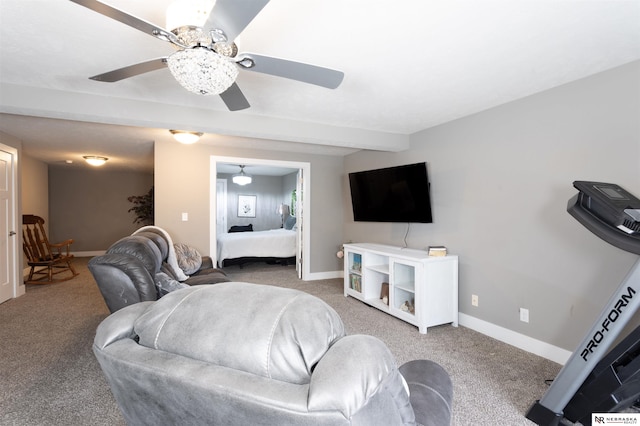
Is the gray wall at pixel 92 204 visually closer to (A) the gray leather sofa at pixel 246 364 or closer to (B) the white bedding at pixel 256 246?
(B) the white bedding at pixel 256 246

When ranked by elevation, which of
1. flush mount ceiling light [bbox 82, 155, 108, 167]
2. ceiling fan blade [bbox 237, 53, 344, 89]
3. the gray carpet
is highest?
flush mount ceiling light [bbox 82, 155, 108, 167]

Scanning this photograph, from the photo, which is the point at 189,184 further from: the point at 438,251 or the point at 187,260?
the point at 438,251

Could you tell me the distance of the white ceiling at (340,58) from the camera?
160 centimetres

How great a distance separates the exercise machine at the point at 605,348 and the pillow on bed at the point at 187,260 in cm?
338

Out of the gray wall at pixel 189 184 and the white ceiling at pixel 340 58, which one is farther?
the gray wall at pixel 189 184

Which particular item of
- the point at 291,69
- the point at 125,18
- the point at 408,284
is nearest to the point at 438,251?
the point at 408,284

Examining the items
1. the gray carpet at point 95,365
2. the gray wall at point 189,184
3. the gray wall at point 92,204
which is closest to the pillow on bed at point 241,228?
the gray wall at point 92,204

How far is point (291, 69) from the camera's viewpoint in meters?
1.65

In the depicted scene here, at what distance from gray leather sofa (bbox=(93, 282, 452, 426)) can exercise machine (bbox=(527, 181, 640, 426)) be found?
1.51m

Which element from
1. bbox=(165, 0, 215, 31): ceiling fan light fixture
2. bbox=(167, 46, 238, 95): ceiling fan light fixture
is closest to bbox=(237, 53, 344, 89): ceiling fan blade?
bbox=(167, 46, 238, 95): ceiling fan light fixture

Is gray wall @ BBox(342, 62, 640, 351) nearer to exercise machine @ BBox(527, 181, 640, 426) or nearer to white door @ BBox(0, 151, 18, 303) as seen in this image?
exercise machine @ BBox(527, 181, 640, 426)

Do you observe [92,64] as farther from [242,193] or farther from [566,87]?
[242,193]

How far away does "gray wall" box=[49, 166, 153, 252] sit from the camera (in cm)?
768

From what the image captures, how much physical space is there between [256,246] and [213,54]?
5.11 m
